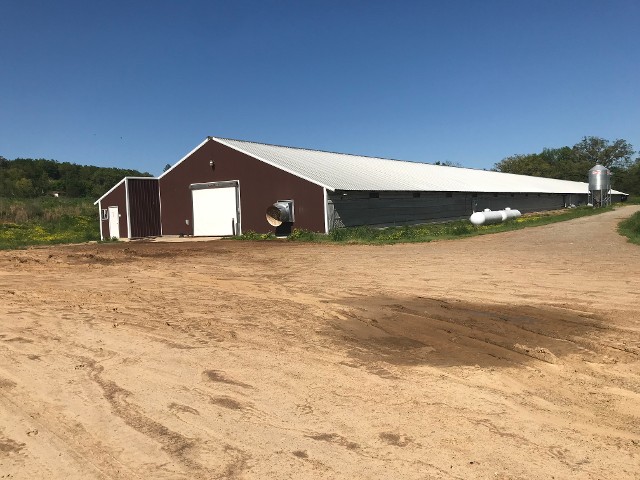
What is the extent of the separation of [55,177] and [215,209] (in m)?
103

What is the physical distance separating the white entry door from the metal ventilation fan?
12.5 meters

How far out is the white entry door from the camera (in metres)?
33.1

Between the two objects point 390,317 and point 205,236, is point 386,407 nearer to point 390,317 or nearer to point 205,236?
point 390,317

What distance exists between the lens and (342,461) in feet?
11.6

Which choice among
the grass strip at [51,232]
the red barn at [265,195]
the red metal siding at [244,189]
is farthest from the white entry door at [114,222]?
the red metal siding at [244,189]

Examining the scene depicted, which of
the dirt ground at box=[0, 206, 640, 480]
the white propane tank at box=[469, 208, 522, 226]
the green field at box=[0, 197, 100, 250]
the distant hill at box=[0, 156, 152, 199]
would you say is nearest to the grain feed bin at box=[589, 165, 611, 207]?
the white propane tank at box=[469, 208, 522, 226]

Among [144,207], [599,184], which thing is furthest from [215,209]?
[599,184]

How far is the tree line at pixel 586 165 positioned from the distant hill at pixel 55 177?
81.0m

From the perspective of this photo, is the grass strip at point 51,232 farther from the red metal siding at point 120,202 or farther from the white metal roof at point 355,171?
the white metal roof at point 355,171

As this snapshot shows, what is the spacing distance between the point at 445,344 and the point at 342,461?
316 cm

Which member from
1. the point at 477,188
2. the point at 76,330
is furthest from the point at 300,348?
the point at 477,188

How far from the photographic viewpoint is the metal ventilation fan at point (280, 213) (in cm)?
2608

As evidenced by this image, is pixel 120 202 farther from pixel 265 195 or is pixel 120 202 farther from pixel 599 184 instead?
pixel 599 184

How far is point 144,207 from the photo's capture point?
33094mm
